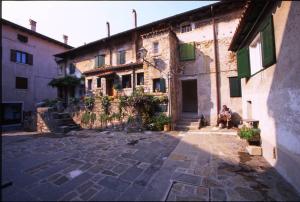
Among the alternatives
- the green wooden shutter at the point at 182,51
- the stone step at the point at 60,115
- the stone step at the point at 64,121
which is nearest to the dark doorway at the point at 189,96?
the green wooden shutter at the point at 182,51

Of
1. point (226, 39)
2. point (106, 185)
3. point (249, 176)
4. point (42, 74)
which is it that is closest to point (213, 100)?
point (226, 39)

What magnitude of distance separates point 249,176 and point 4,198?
536 centimetres

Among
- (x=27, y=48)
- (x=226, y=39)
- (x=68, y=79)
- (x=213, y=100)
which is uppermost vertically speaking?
(x=27, y=48)

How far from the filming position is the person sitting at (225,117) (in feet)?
32.9

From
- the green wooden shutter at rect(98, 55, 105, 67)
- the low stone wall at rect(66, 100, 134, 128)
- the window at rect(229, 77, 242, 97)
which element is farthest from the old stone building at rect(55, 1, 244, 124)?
the green wooden shutter at rect(98, 55, 105, 67)

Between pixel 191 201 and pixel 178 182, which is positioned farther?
pixel 178 182

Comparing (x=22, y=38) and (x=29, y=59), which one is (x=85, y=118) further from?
(x=22, y=38)

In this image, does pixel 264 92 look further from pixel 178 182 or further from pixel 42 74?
pixel 42 74

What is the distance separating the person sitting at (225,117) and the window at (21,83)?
19957 millimetres

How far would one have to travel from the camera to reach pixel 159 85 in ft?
38.0

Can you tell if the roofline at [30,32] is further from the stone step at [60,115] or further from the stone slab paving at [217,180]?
the stone slab paving at [217,180]

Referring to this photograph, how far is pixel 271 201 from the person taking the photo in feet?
9.65

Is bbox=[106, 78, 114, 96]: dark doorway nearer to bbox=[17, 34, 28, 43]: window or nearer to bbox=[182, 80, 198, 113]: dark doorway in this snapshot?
bbox=[182, 80, 198, 113]: dark doorway

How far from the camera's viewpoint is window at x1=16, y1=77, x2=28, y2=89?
17053 mm
